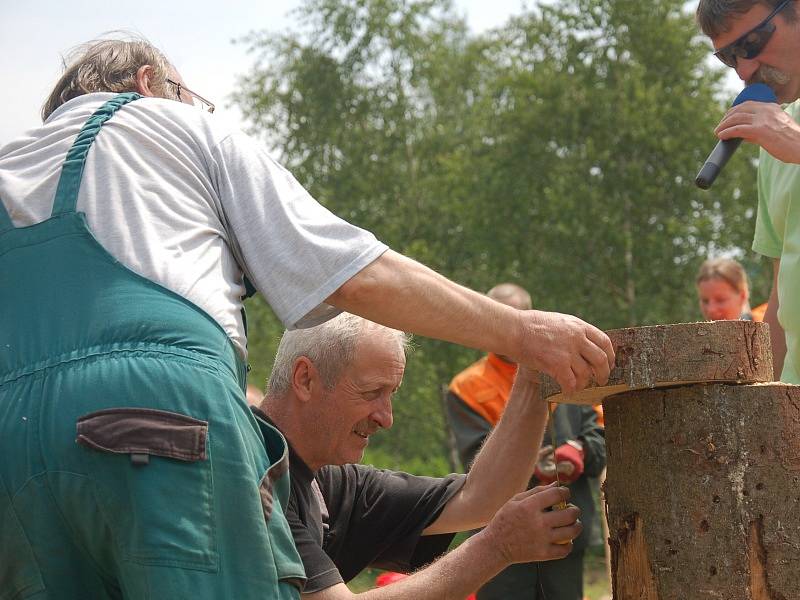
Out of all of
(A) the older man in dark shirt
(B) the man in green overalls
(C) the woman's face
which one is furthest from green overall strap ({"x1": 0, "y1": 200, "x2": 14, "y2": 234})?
(C) the woman's face

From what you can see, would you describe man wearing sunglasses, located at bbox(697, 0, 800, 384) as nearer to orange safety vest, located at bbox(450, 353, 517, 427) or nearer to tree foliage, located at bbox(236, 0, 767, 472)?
orange safety vest, located at bbox(450, 353, 517, 427)

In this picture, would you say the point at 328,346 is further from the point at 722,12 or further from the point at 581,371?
the point at 722,12

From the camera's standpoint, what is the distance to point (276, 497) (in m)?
2.06

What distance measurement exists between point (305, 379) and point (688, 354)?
109cm

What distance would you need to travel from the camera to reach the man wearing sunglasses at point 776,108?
3.13 metres

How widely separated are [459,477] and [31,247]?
67.4 inches

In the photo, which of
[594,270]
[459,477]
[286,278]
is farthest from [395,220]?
[286,278]

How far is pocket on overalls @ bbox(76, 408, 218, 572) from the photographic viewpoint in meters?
1.81

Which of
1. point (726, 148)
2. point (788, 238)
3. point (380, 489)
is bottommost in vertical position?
point (380, 489)

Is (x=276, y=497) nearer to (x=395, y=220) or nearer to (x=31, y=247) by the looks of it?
(x=31, y=247)

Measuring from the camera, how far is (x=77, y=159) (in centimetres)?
205

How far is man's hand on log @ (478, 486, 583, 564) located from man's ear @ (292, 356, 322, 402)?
2.07ft

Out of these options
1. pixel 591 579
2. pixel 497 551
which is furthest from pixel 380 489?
pixel 591 579

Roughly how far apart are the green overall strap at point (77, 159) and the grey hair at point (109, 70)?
0.71ft
